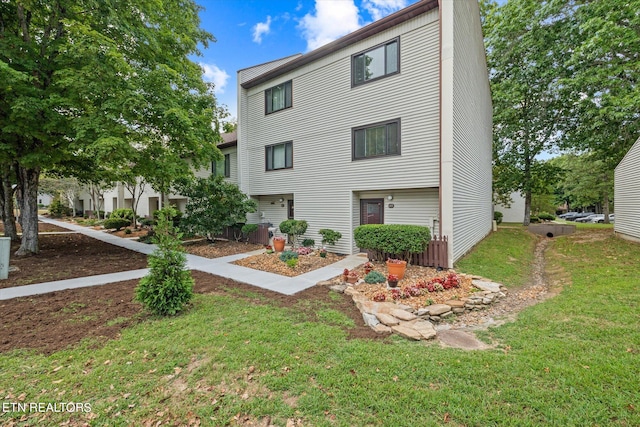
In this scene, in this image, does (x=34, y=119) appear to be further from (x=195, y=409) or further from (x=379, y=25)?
(x=379, y=25)

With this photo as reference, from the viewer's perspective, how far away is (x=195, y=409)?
2.72 m

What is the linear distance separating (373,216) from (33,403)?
9.66 meters

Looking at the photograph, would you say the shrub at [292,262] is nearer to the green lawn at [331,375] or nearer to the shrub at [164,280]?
the green lawn at [331,375]

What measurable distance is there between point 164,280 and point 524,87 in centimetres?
2108

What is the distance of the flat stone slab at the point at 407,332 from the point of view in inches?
165

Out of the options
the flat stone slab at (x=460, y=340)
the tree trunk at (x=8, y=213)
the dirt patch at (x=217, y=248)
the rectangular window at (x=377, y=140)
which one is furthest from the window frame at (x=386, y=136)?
the tree trunk at (x=8, y=213)

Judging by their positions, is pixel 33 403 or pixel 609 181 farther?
pixel 609 181

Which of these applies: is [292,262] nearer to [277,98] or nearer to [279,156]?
[279,156]

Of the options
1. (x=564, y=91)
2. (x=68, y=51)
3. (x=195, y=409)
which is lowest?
(x=195, y=409)

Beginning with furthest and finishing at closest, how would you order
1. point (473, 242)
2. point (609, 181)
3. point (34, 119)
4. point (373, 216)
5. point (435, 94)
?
point (609, 181) < point (473, 242) < point (373, 216) < point (435, 94) < point (34, 119)

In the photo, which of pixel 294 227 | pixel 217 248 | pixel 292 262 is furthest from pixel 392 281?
pixel 217 248

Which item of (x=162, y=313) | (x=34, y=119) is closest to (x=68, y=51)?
(x=34, y=119)

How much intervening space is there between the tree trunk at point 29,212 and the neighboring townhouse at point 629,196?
23.2 meters

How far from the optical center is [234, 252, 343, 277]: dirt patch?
835 centimetres
